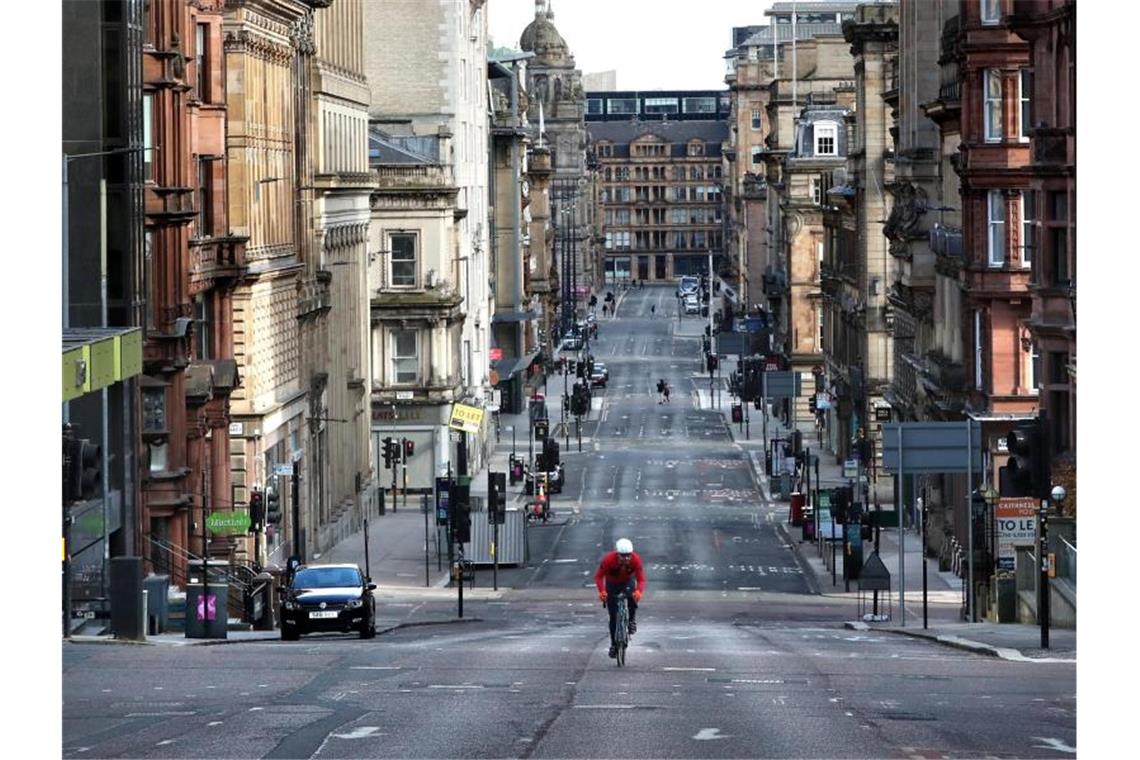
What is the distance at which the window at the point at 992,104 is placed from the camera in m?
74.1

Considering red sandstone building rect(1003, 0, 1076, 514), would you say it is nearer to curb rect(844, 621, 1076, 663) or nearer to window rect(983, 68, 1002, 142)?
curb rect(844, 621, 1076, 663)

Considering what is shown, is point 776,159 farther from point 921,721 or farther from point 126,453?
point 921,721

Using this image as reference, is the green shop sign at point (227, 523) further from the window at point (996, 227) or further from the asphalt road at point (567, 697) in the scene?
the window at point (996, 227)

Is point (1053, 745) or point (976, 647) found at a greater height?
point (1053, 745)

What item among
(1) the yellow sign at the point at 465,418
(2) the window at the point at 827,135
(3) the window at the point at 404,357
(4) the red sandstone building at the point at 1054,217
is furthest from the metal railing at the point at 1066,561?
(2) the window at the point at 827,135

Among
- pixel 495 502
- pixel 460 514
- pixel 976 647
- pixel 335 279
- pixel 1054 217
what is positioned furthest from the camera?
pixel 335 279

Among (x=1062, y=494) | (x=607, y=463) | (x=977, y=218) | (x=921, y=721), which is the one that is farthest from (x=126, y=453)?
(x=607, y=463)

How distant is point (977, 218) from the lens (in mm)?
74750

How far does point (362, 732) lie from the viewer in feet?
85.8

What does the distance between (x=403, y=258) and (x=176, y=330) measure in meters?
51.4

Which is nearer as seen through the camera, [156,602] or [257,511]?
[156,602]

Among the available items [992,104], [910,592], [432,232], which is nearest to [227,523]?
[910,592]

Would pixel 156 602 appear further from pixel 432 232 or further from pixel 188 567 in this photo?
pixel 432 232

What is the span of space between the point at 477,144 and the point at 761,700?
110 metres
